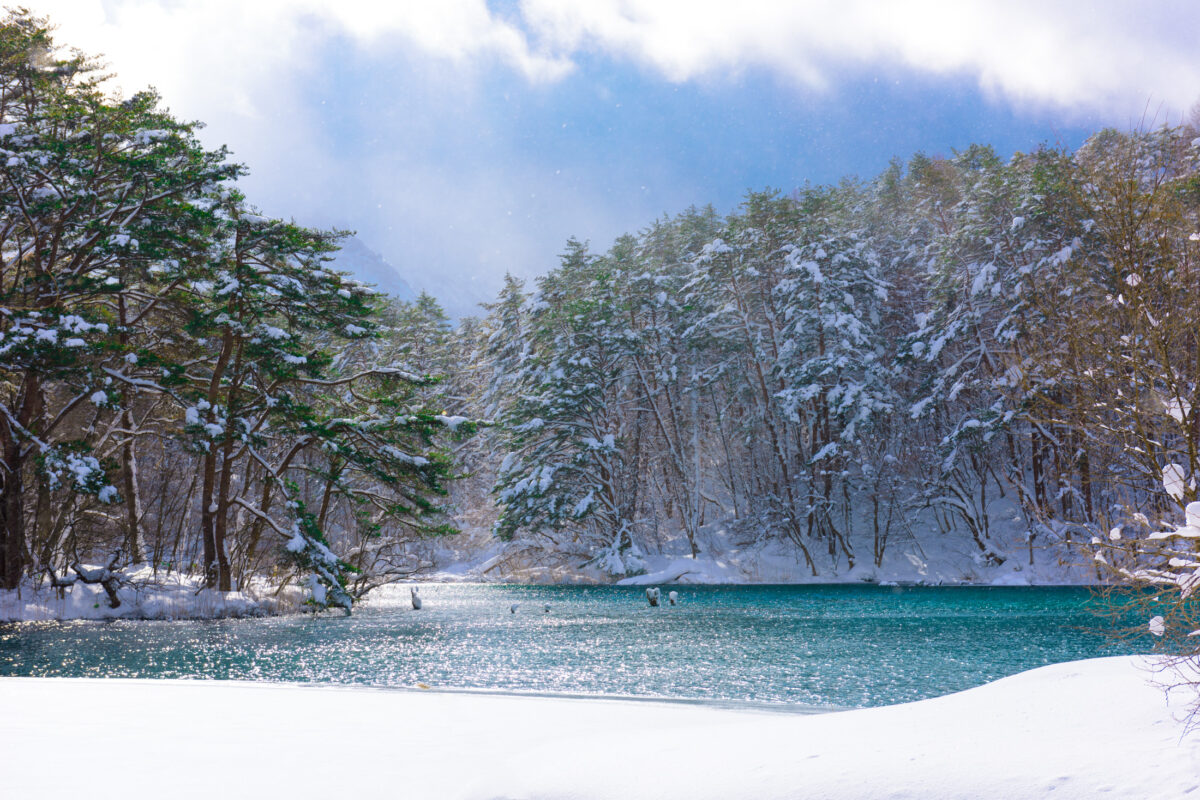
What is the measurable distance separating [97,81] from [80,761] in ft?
73.2

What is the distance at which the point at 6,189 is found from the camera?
1883cm

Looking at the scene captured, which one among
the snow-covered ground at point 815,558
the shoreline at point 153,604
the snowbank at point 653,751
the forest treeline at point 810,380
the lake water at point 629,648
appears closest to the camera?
the snowbank at point 653,751

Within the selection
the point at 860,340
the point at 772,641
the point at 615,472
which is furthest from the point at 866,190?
the point at 772,641

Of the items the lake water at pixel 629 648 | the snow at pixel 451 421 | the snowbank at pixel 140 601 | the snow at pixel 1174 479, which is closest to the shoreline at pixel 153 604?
the snowbank at pixel 140 601

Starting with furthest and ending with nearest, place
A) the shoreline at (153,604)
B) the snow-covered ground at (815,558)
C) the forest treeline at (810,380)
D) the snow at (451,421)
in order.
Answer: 1. the forest treeline at (810,380)
2. the snow-covered ground at (815,558)
3. the snow at (451,421)
4. the shoreline at (153,604)

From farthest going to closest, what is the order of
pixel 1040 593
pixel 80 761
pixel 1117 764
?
1. pixel 1040 593
2. pixel 80 761
3. pixel 1117 764

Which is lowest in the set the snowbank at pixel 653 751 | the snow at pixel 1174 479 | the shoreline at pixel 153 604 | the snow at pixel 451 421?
the shoreline at pixel 153 604

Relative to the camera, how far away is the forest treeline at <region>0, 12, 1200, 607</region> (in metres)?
17.2

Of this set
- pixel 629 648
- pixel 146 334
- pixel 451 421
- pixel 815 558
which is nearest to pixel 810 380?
pixel 815 558

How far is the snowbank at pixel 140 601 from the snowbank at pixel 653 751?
15059 mm

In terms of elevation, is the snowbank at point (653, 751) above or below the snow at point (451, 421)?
below

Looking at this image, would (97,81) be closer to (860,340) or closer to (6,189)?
(6,189)

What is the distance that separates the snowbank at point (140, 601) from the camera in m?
18.3

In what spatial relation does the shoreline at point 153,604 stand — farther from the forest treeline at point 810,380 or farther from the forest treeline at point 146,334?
the forest treeline at point 810,380
